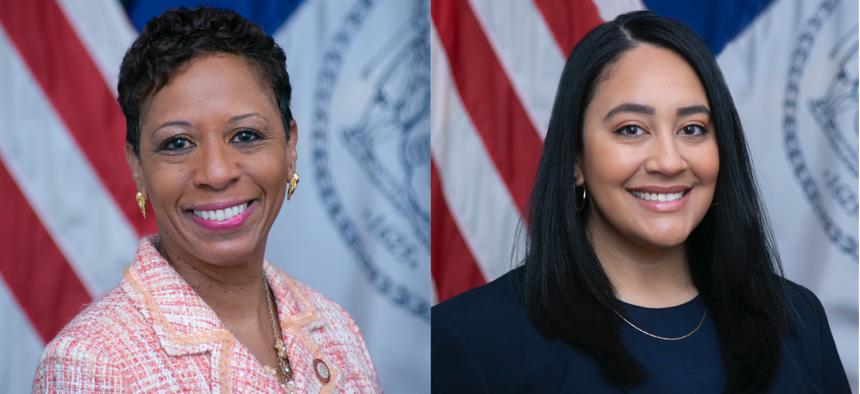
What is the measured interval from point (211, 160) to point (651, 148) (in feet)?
3.44

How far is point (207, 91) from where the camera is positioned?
1.52m

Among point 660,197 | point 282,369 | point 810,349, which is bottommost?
point 810,349

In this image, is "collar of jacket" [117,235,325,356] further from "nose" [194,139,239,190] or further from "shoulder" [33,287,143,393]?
"nose" [194,139,239,190]

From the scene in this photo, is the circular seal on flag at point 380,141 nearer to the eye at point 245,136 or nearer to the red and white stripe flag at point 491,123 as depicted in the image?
the red and white stripe flag at point 491,123

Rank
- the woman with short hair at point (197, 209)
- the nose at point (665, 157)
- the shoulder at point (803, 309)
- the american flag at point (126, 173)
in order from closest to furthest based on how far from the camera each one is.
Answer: the woman with short hair at point (197, 209) < the nose at point (665, 157) < the shoulder at point (803, 309) < the american flag at point (126, 173)

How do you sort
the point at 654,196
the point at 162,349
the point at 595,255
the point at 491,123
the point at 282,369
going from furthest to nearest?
the point at 491,123, the point at 595,255, the point at 654,196, the point at 282,369, the point at 162,349

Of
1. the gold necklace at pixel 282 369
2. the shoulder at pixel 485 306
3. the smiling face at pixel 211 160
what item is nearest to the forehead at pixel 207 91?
the smiling face at pixel 211 160

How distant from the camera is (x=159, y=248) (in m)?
1.69

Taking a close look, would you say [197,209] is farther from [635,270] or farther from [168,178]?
[635,270]

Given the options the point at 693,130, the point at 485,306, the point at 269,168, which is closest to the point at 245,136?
the point at 269,168

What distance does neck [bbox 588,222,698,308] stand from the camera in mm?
1916

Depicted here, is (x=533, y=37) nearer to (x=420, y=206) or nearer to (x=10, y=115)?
(x=420, y=206)

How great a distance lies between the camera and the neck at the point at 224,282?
1646mm

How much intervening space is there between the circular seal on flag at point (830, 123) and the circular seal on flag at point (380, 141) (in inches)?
59.8
